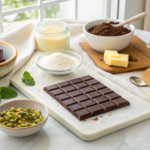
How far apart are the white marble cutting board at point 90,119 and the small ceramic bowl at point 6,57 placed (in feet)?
0.24

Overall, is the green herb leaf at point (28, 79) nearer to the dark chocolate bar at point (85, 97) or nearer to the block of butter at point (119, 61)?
the dark chocolate bar at point (85, 97)

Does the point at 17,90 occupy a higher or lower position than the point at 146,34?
lower

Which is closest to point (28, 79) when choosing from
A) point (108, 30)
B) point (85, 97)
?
point (85, 97)

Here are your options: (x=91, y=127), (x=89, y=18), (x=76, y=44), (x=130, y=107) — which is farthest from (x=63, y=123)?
(x=89, y=18)

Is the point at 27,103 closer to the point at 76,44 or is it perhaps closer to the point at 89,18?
the point at 76,44

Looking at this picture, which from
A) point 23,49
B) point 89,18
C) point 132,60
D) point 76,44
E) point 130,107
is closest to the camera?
point 130,107

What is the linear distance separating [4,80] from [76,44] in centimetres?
63

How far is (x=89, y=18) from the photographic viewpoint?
2.71 meters

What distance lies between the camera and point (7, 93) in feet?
3.85

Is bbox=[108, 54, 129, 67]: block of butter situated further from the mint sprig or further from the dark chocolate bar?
the mint sprig

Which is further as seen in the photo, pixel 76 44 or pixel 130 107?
pixel 76 44

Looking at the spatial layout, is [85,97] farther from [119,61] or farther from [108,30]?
[108,30]

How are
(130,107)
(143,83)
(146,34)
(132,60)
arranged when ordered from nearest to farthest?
(130,107)
(143,83)
(132,60)
(146,34)

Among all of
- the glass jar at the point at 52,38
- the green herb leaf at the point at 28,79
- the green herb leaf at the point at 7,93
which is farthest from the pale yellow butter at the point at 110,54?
the green herb leaf at the point at 7,93
